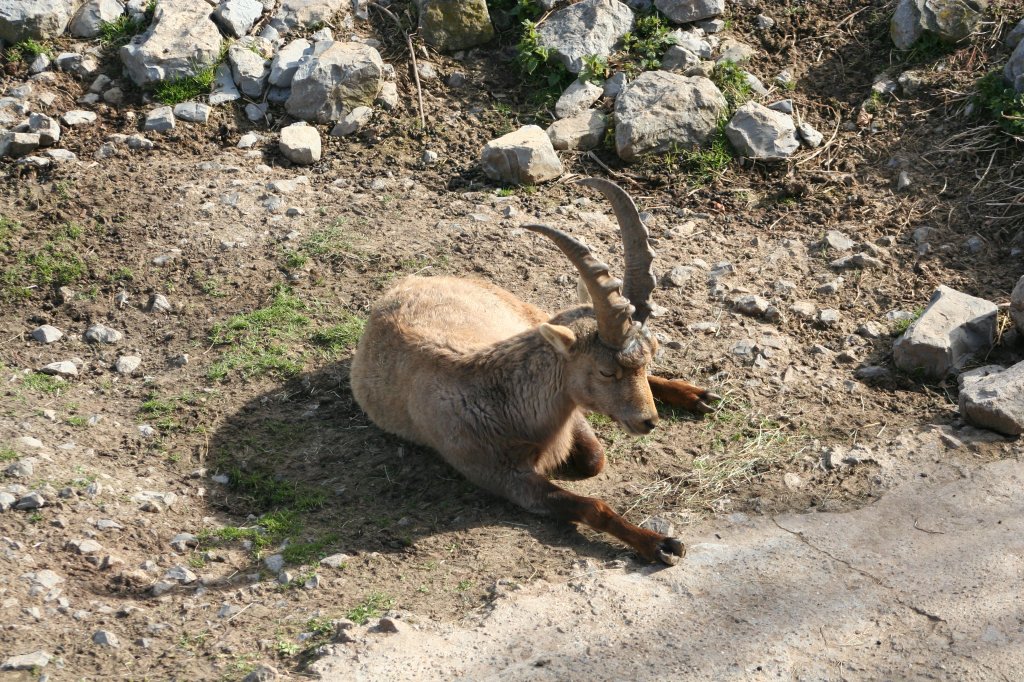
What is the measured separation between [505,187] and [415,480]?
147 inches

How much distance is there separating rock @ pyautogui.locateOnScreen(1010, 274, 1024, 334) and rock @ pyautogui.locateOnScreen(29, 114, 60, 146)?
338 inches

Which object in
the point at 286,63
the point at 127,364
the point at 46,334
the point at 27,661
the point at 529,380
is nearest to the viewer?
the point at 27,661

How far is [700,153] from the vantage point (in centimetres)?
1010

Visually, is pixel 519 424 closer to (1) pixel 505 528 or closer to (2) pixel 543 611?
(1) pixel 505 528

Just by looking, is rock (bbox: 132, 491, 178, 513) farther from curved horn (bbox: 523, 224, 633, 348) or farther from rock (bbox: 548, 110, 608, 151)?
rock (bbox: 548, 110, 608, 151)

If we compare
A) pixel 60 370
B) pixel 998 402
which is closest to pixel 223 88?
pixel 60 370

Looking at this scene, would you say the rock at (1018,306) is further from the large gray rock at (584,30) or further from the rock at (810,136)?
the large gray rock at (584,30)

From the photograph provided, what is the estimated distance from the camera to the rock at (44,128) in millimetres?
10147

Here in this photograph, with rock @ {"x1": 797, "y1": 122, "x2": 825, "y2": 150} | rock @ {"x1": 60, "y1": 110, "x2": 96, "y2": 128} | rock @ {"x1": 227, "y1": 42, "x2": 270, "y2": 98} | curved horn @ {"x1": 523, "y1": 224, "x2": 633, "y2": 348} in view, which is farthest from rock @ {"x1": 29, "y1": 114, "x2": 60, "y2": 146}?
rock @ {"x1": 797, "y1": 122, "x2": 825, "y2": 150}

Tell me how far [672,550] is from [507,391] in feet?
5.21

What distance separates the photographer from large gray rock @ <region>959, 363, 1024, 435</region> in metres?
6.91

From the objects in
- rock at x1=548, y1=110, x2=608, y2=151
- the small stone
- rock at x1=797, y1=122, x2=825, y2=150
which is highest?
rock at x1=797, y1=122, x2=825, y2=150

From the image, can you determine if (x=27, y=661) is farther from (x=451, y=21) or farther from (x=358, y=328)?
(x=451, y=21)

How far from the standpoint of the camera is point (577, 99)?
1059 cm
